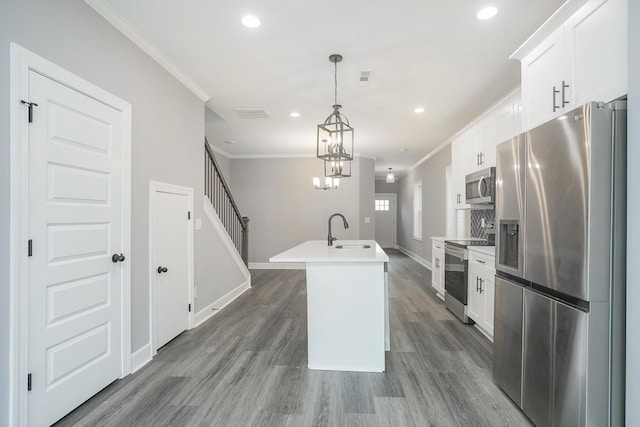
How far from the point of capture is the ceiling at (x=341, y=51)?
7.25 feet

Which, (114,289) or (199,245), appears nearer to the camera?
(114,289)

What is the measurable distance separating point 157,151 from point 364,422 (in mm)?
2725

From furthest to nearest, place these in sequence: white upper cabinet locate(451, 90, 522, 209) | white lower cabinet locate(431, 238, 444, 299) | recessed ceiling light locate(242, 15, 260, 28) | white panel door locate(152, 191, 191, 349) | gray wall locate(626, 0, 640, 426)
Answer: white lower cabinet locate(431, 238, 444, 299) < white upper cabinet locate(451, 90, 522, 209) < white panel door locate(152, 191, 191, 349) < recessed ceiling light locate(242, 15, 260, 28) < gray wall locate(626, 0, 640, 426)

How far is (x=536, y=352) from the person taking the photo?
5.96ft

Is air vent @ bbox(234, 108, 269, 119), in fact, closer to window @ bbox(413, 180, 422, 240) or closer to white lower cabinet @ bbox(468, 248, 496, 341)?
white lower cabinet @ bbox(468, 248, 496, 341)

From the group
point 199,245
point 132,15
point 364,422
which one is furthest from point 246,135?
point 364,422

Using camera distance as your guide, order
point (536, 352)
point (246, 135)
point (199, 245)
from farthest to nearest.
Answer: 1. point (246, 135)
2. point (199, 245)
3. point (536, 352)

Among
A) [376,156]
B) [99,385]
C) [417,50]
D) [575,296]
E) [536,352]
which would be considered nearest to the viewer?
[575,296]

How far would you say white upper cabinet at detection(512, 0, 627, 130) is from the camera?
1.57 m

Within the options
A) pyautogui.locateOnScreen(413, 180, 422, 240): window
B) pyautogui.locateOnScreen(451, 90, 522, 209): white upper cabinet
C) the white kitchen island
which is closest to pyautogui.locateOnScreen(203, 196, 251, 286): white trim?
the white kitchen island

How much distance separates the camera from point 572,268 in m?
1.56

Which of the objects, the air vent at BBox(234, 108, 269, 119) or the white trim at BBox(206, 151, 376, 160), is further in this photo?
the white trim at BBox(206, 151, 376, 160)

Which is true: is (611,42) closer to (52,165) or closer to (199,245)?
(52,165)

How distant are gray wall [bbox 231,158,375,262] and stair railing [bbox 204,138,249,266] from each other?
1115 mm
